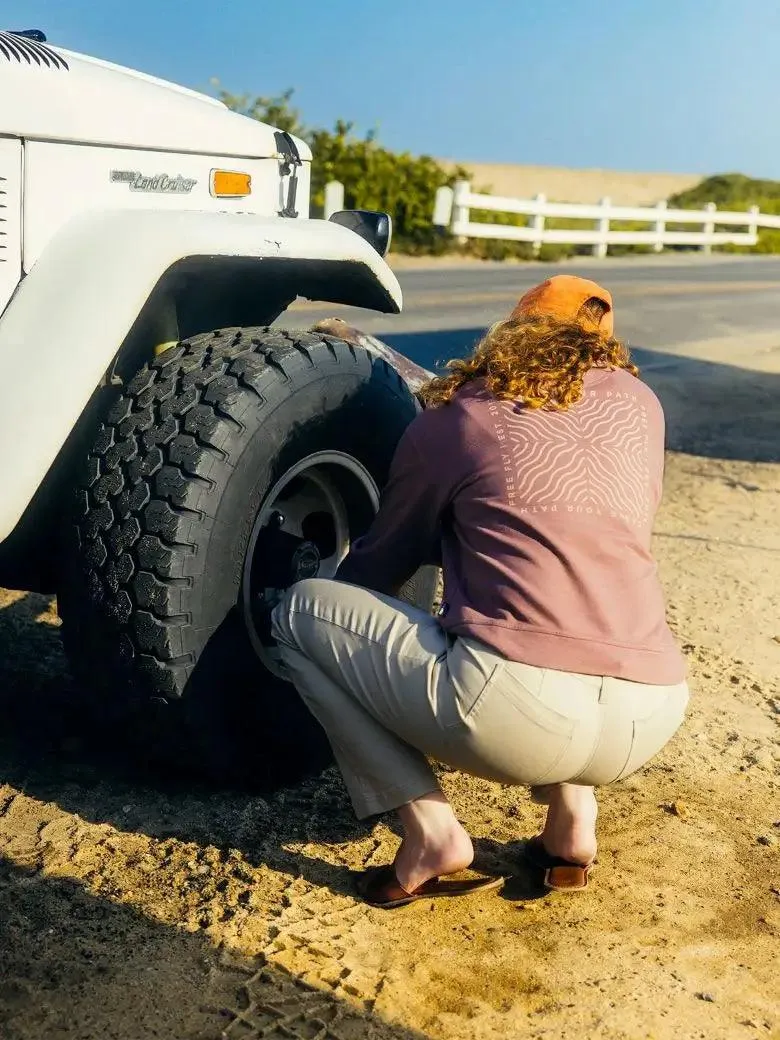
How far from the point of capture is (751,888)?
296 centimetres

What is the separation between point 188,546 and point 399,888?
2.82 feet

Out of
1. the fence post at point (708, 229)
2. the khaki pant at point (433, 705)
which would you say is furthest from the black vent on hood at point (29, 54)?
the fence post at point (708, 229)

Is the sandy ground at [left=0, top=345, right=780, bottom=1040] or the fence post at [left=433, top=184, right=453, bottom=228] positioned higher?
the fence post at [left=433, top=184, right=453, bottom=228]

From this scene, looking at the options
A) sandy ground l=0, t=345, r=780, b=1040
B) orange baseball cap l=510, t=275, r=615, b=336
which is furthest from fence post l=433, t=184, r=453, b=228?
orange baseball cap l=510, t=275, r=615, b=336

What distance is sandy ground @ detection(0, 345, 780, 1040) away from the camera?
2.40 metres

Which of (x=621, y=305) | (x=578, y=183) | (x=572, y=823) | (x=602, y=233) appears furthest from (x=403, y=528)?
(x=578, y=183)

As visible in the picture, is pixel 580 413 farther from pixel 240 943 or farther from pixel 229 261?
pixel 240 943

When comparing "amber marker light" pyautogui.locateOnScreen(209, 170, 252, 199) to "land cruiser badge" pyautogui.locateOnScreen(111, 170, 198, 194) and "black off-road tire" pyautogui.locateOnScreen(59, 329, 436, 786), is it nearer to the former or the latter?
"land cruiser badge" pyautogui.locateOnScreen(111, 170, 198, 194)

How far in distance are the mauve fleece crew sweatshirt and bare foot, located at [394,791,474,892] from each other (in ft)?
1.31

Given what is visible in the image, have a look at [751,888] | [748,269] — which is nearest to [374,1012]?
[751,888]

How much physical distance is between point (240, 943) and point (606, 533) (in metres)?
1.10

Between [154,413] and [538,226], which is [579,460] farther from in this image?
[538,226]

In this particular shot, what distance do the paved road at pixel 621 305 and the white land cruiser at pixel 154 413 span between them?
6544mm

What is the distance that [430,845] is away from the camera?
2781 millimetres
